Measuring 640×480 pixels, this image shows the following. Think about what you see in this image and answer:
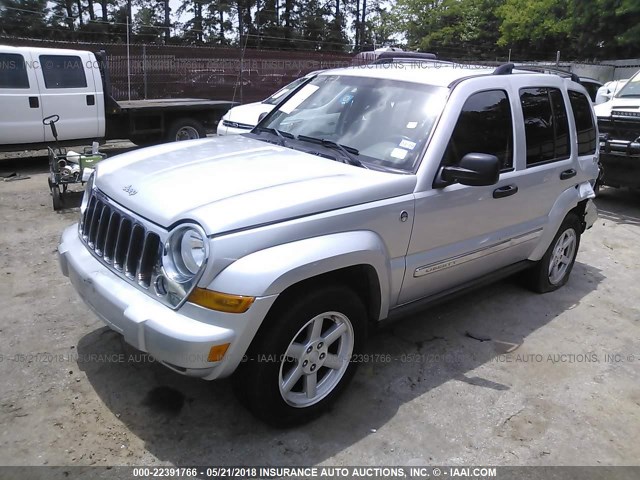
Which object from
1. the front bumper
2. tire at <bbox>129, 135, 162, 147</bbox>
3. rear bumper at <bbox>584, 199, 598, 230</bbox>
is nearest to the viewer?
the front bumper

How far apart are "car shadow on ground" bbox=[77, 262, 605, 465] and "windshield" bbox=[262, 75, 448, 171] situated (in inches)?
53.8

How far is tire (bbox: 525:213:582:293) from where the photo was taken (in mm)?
4840

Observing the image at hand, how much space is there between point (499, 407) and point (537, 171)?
71.6 inches

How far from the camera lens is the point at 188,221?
2.60 metres

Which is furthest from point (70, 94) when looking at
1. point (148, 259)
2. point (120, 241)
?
point (148, 259)

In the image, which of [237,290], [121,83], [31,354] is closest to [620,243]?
[237,290]

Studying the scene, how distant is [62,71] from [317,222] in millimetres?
8233

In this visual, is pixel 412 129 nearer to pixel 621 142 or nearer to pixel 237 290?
pixel 237 290

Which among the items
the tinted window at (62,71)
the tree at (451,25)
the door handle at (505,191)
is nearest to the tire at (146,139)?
the tinted window at (62,71)

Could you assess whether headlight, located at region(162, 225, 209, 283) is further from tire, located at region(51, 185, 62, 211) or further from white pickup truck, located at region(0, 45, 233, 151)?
white pickup truck, located at region(0, 45, 233, 151)

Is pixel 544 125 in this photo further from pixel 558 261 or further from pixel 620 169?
pixel 620 169

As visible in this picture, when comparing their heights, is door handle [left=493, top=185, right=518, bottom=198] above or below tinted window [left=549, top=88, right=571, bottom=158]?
below

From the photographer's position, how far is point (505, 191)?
3850 millimetres

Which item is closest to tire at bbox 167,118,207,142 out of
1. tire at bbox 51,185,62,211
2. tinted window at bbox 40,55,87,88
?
tinted window at bbox 40,55,87,88
